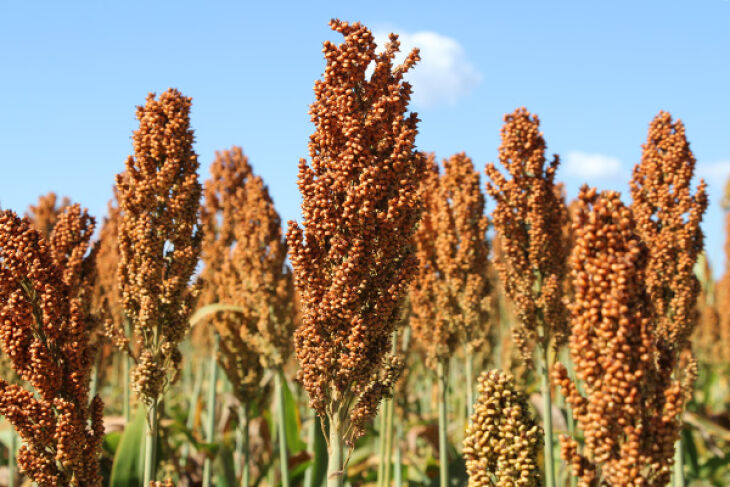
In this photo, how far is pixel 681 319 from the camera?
6.28 meters

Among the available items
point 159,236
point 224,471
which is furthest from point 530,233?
point 224,471

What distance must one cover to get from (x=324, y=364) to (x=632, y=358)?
→ 179 centimetres

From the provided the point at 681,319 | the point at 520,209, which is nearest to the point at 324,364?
the point at 520,209

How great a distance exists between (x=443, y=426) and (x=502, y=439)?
3.69 meters

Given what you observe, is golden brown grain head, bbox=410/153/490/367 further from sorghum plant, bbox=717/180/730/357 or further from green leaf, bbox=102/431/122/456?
sorghum plant, bbox=717/180/730/357

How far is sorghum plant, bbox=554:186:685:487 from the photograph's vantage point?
9.21 feet

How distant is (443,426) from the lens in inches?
271

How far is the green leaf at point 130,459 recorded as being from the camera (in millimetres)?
6367

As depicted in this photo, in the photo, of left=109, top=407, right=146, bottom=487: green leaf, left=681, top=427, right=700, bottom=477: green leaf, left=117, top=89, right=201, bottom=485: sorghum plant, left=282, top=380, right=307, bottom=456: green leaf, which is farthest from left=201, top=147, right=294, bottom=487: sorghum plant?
left=681, top=427, right=700, bottom=477: green leaf

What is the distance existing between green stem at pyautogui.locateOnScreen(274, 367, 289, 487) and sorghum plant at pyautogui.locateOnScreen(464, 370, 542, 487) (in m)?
4.17

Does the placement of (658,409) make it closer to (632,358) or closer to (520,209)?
(632,358)

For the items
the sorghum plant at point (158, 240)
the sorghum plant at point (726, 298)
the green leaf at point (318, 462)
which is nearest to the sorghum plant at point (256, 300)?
the green leaf at point (318, 462)

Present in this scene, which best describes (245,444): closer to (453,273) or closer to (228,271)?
(228,271)

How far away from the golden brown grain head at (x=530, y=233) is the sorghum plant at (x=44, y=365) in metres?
3.68
